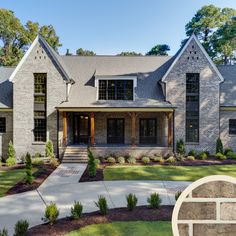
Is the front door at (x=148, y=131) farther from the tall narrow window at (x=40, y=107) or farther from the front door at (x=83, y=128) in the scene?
the tall narrow window at (x=40, y=107)

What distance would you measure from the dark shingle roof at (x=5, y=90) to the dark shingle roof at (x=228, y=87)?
18503 mm

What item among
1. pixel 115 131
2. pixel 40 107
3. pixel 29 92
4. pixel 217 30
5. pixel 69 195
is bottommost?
pixel 69 195

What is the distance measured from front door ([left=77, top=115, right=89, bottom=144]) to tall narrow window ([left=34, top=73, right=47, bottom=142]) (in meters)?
3.37

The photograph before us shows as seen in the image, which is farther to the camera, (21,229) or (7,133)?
(7,133)

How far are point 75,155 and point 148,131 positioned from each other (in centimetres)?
718

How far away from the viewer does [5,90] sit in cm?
2152

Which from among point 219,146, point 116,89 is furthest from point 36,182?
point 219,146

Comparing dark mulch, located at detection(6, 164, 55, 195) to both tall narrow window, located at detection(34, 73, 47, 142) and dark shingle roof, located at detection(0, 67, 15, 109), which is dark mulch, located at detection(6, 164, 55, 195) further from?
dark shingle roof, located at detection(0, 67, 15, 109)

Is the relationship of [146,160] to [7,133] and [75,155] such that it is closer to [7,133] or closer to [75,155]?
[75,155]

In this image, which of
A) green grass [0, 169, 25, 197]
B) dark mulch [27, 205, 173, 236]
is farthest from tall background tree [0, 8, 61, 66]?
dark mulch [27, 205, 173, 236]

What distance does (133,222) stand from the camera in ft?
24.6

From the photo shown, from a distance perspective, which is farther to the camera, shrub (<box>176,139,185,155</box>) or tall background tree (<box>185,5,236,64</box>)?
tall background tree (<box>185,5,236,64</box>)

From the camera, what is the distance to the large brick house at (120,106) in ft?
63.8

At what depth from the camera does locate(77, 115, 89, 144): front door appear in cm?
2188
